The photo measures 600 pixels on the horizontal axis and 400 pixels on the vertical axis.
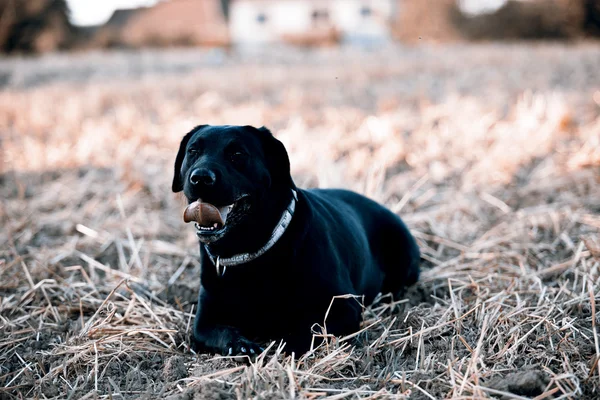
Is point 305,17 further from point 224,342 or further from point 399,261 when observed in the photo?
point 224,342

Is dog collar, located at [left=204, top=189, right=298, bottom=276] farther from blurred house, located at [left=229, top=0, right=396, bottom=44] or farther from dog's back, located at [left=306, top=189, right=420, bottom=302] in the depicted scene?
blurred house, located at [left=229, top=0, right=396, bottom=44]

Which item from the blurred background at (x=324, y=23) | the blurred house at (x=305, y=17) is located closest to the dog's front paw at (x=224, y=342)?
the blurred background at (x=324, y=23)

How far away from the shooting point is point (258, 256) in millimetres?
2830

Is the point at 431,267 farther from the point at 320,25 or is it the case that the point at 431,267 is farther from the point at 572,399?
the point at 320,25

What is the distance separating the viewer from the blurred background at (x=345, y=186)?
2.77 m

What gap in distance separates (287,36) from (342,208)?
30.2 m

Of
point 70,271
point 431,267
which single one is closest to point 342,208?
point 431,267

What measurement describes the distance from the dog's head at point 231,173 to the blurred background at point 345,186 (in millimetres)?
733

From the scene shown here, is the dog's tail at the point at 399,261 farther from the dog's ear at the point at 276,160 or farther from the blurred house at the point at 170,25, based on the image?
the blurred house at the point at 170,25

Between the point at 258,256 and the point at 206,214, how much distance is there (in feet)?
1.21

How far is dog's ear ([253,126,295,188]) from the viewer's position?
291 cm

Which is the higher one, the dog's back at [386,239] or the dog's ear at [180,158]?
the dog's ear at [180,158]

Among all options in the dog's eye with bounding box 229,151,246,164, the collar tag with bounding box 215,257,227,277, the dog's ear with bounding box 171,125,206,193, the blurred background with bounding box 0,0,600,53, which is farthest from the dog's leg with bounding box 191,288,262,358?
the blurred background with bounding box 0,0,600,53

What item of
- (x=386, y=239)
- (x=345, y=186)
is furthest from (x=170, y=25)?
(x=386, y=239)
